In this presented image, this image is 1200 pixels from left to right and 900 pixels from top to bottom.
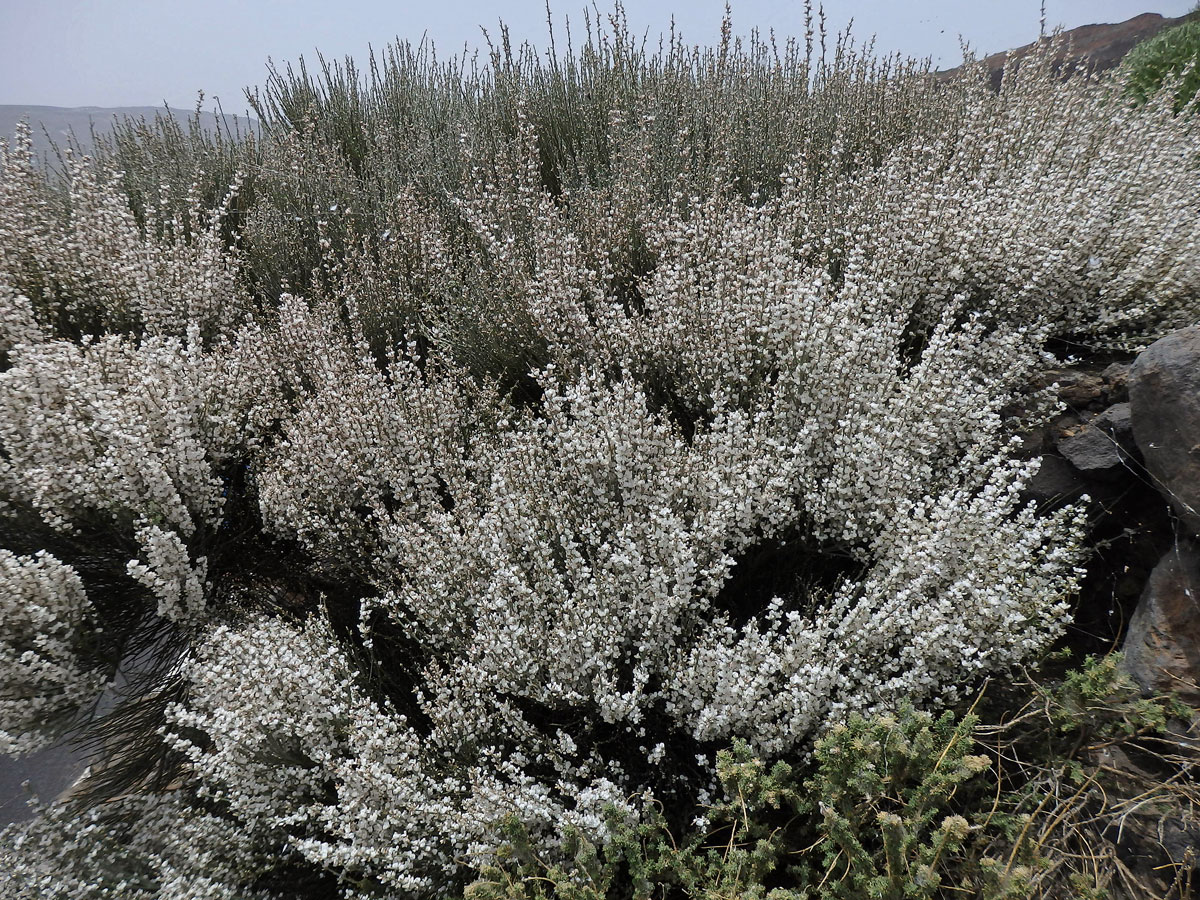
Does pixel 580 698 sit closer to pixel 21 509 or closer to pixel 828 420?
pixel 828 420

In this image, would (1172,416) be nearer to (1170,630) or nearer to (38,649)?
(1170,630)

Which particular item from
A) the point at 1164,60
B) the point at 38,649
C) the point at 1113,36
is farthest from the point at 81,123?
the point at 1113,36

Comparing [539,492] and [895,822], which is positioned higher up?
[539,492]

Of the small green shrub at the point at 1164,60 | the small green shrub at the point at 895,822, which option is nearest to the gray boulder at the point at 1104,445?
the small green shrub at the point at 895,822

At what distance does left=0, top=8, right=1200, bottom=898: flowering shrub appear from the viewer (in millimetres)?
1783

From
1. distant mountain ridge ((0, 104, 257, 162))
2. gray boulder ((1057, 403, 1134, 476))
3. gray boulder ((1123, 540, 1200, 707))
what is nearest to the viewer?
gray boulder ((1123, 540, 1200, 707))

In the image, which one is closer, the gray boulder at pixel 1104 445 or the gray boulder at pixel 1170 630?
the gray boulder at pixel 1170 630

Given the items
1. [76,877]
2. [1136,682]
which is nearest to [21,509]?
[76,877]

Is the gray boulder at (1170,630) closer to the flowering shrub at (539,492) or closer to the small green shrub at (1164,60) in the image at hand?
the flowering shrub at (539,492)

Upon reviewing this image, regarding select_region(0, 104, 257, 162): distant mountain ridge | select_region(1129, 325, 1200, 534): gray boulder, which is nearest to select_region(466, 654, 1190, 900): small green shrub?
select_region(1129, 325, 1200, 534): gray boulder

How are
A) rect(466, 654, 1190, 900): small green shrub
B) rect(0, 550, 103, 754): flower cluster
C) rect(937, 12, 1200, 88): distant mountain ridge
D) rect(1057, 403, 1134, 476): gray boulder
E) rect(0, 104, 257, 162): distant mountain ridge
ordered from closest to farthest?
rect(466, 654, 1190, 900): small green shrub
rect(0, 550, 103, 754): flower cluster
rect(1057, 403, 1134, 476): gray boulder
rect(0, 104, 257, 162): distant mountain ridge
rect(937, 12, 1200, 88): distant mountain ridge

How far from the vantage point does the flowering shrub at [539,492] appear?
178 centimetres

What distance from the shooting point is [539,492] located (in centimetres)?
217

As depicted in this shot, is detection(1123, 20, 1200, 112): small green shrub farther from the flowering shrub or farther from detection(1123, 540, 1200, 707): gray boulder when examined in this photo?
detection(1123, 540, 1200, 707): gray boulder
